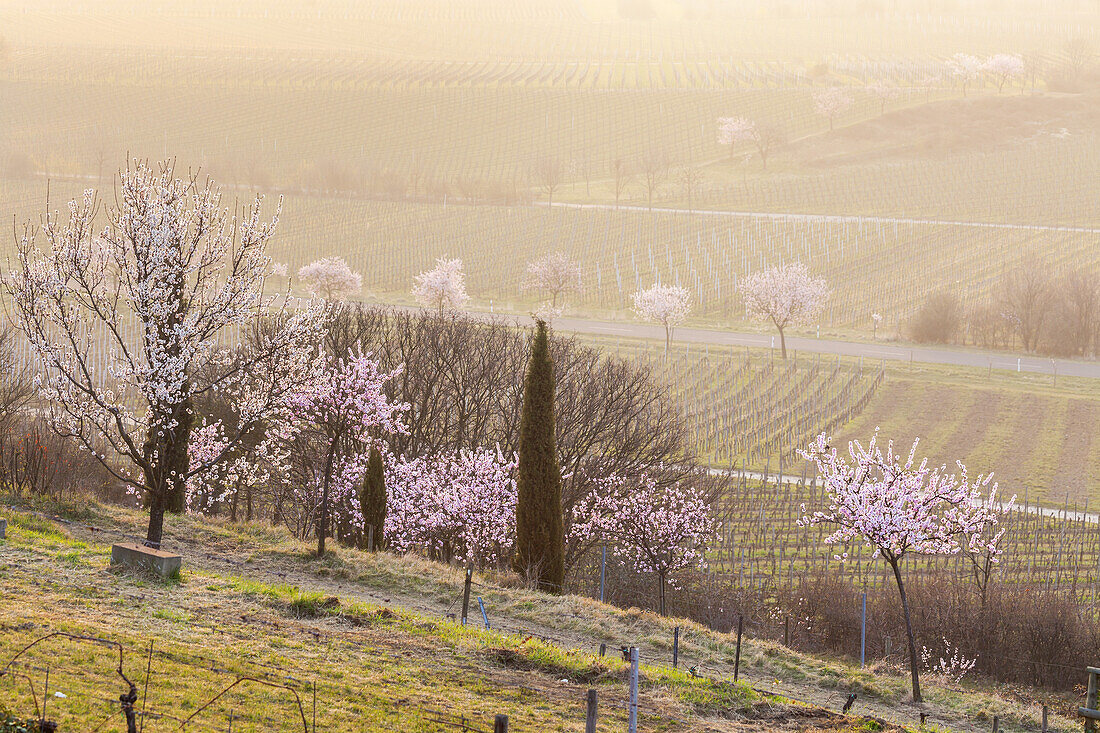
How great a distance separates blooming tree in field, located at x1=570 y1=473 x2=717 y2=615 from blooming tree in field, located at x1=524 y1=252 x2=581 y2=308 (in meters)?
51.3

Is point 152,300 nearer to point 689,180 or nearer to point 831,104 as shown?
point 689,180

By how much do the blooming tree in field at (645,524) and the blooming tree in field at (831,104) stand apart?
13638cm

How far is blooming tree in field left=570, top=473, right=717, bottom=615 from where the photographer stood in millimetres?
29719

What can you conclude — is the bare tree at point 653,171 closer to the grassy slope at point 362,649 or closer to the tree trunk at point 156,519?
the grassy slope at point 362,649

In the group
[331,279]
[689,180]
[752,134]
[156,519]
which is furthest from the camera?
[752,134]

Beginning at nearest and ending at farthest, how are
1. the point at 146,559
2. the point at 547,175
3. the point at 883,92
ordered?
the point at 146,559 < the point at 547,175 < the point at 883,92

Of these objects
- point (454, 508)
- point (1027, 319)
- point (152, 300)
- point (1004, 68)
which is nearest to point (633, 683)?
point (152, 300)

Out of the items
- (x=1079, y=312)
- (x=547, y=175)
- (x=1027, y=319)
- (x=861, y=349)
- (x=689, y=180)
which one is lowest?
(x=861, y=349)

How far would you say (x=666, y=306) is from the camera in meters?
70.1

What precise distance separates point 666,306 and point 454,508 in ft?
151

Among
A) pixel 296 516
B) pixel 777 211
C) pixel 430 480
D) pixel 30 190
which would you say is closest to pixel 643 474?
pixel 430 480

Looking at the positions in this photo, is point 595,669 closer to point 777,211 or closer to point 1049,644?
point 1049,644

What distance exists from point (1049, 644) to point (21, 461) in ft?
82.0

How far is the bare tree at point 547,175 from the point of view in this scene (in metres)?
134
